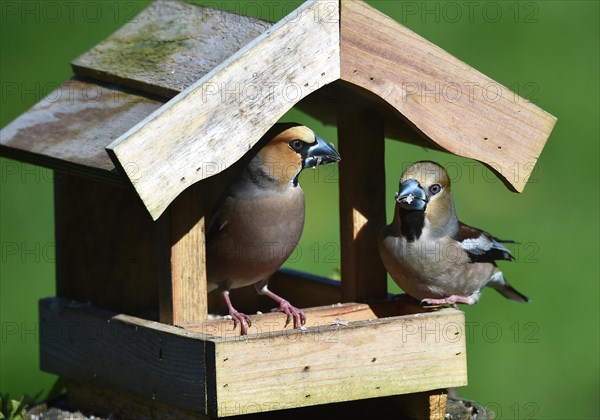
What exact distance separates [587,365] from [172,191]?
14.9ft

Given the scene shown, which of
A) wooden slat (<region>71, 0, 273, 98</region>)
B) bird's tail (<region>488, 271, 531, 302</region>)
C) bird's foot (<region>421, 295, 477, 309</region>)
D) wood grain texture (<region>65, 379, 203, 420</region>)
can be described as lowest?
wood grain texture (<region>65, 379, 203, 420</region>)

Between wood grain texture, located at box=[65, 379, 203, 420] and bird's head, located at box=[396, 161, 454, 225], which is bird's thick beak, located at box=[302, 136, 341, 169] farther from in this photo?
wood grain texture, located at box=[65, 379, 203, 420]

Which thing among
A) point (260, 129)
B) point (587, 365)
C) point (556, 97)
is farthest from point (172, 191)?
point (556, 97)

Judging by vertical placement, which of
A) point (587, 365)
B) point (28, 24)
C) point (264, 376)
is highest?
point (28, 24)

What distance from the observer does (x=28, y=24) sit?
11.6 m

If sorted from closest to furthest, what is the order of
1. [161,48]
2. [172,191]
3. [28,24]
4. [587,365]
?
[172,191], [161,48], [587,365], [28,24]

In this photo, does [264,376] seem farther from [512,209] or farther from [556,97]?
[556,97]

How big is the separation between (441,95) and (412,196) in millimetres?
584

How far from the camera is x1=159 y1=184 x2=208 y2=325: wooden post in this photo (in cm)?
505

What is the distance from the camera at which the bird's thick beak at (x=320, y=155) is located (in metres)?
5.43

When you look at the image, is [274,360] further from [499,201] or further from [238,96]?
[499,201]

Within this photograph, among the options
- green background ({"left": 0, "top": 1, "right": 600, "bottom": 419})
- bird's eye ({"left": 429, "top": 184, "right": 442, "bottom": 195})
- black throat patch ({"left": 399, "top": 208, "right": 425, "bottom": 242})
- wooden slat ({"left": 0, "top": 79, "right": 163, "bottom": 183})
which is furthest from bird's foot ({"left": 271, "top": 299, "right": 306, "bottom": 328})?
green background ({"left": 0, "top": 1, "right": 600, "bottom": 419})

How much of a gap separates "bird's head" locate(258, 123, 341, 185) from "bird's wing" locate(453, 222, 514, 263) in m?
0.85

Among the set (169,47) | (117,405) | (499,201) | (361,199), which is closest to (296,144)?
(361,199)
